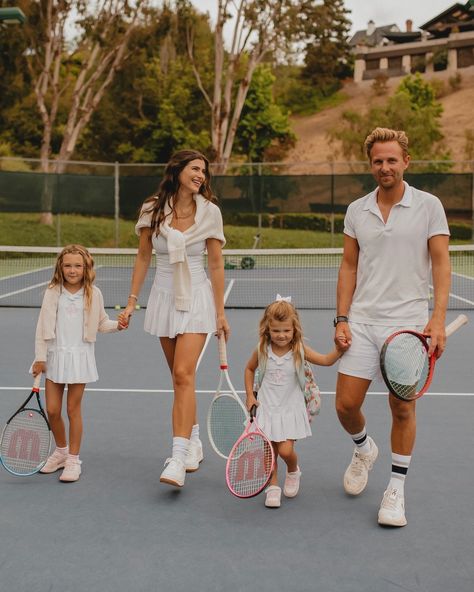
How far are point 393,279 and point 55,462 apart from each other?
6.51ft

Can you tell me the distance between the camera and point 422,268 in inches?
147

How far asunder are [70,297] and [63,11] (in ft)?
84.7

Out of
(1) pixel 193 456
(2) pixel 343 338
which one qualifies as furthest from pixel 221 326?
(2) pixel 343 338

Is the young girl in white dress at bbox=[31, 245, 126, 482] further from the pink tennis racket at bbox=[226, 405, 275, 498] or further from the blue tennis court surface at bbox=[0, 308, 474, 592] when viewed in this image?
the pink tennis racket at bbox=[226, 405, 275, 498]

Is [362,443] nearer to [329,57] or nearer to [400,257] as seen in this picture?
[400,257]

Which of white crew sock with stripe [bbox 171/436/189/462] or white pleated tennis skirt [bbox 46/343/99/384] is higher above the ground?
white pleated tennis skirt [bbox 46/343/99/384]

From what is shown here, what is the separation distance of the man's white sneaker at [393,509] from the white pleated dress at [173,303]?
3.96 feet

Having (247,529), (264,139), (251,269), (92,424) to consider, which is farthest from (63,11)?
(247,529)

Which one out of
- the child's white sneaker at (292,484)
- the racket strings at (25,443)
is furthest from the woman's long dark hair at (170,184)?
the child's white sneaker at (292,484)

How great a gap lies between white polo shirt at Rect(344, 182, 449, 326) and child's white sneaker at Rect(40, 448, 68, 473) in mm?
1767

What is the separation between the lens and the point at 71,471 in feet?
14.2

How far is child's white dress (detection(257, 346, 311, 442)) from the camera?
4.02 metres

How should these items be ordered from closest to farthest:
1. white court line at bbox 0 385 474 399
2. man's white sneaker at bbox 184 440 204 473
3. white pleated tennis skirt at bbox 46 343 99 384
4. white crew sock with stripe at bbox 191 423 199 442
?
white pleated tennis skirt at bbox 46 343 99 384 → man's white sneaker at bbox 184 440 204 473 → white crew sock with stripe at bbox 191 423 199 442 → white court line at bbox 0 385 474 399

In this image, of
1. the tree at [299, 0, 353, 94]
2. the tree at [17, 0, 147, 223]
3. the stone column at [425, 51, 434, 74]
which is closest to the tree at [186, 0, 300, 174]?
the tree at [17, 0, 147, 223]
